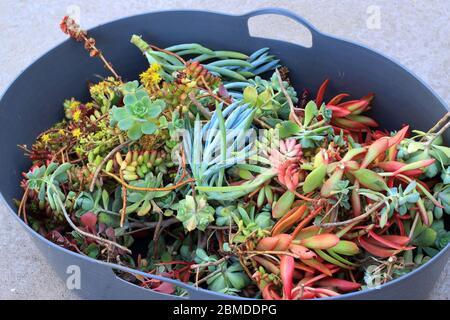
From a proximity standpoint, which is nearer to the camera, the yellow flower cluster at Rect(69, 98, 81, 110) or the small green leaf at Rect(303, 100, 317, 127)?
the small green leaf at Rect(303, 100, 317, 127)

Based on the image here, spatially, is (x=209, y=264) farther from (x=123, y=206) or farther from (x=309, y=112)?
(x=309, y=112)

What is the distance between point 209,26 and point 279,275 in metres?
0.51

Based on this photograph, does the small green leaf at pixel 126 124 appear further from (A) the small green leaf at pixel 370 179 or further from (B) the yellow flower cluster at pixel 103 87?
(A) the small green leaf at pixel 370 179

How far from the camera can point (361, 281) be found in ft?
2.92

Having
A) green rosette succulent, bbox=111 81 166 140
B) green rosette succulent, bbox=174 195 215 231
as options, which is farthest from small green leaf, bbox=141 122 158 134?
green rosette succulent, bbox=174 195 215 231

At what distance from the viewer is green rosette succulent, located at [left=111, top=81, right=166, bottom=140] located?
0.88 m

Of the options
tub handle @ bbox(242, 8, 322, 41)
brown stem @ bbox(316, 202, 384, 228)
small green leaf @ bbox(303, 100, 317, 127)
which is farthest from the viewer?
tub handle @ bbox(242, 8, 322, 41)

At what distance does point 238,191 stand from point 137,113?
187mm

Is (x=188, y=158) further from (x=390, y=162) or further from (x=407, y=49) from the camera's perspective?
(x=407, y=49)

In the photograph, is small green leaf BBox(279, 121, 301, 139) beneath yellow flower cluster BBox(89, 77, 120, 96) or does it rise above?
beneath

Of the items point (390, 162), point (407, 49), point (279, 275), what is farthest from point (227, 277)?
point (407, 49)

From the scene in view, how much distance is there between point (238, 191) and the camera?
2.89 feet

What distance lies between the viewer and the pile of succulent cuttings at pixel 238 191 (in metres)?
0.84

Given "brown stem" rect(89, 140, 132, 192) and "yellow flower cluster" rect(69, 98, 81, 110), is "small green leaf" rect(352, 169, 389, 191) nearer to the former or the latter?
"brown stem" rect(89, 140, 132, 192)
